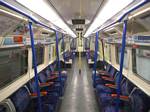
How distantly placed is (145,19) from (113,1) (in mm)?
1136

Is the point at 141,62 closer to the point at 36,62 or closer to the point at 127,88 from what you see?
the point at 127,88

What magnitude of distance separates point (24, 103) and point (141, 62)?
2700 mm

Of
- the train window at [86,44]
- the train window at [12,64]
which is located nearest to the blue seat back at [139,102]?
the train window at [12,64]

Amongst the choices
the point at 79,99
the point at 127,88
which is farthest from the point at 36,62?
the point at 127,88

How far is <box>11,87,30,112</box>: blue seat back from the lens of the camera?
10.2ft

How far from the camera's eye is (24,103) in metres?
3.48

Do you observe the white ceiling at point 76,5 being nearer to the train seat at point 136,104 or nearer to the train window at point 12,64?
the train window at point 12,64

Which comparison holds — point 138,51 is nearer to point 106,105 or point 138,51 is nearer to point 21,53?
point 106,105

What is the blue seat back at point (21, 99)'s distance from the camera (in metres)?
3.12

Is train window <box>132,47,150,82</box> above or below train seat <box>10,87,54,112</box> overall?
above

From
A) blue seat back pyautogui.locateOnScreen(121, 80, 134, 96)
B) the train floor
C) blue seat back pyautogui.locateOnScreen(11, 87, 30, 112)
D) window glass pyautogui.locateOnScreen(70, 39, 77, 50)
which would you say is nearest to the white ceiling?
blue seat back pyautogui.locateOnScreen(121, 80, 134, 96)

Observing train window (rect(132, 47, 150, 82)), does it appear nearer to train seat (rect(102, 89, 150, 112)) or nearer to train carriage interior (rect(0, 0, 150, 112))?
train carriage interior (rect(0, 0, 150, 112))

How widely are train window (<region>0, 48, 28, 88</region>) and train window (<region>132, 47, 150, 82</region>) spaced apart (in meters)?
2.61

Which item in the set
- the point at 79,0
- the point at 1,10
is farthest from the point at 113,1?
the point at 79,0
